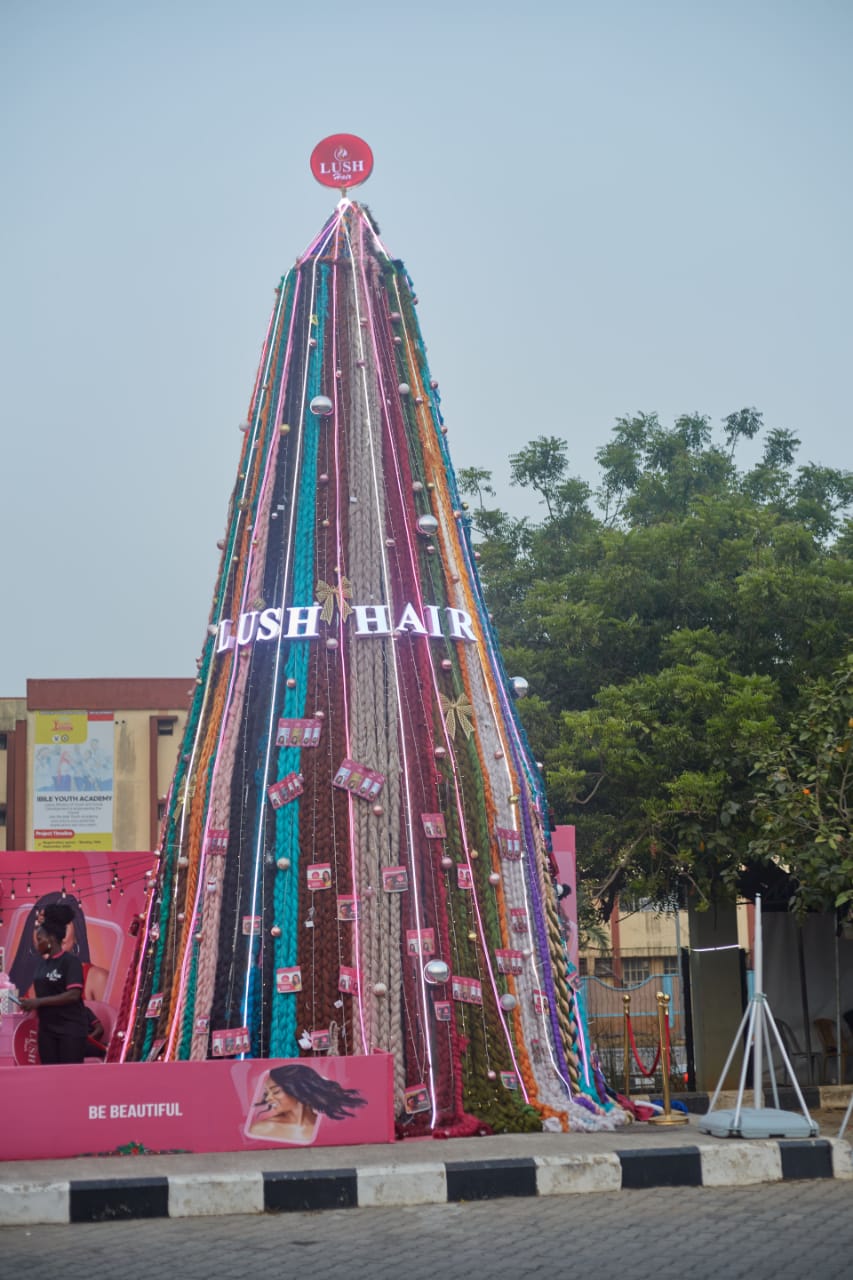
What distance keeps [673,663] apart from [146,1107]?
9.58 metres

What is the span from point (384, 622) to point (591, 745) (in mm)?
6384

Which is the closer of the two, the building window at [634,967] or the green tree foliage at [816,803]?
the green tree foliage at [816,803]

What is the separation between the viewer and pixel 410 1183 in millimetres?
6777

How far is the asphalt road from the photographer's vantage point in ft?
17.4

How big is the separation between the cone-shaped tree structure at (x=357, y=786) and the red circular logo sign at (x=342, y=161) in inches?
27.3

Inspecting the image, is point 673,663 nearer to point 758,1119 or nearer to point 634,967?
point 758,1119

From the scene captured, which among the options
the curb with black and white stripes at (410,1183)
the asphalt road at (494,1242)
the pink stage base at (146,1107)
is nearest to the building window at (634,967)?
the curb with black and white stripes at (410,1183)

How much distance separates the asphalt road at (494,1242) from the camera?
5305 mm

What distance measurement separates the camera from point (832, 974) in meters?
14.3

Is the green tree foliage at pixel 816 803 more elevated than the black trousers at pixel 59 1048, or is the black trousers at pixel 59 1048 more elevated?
the green tree foliage at pixel 816 803

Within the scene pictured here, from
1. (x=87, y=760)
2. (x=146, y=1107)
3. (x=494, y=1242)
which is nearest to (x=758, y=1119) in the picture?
(x=494, y=1242)

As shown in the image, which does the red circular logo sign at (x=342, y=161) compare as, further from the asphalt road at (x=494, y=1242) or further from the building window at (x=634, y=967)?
the building window at (x=634, y=967)

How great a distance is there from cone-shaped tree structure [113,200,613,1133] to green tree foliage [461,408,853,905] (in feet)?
12.8

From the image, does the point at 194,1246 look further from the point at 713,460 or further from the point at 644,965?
the point at 644,965
